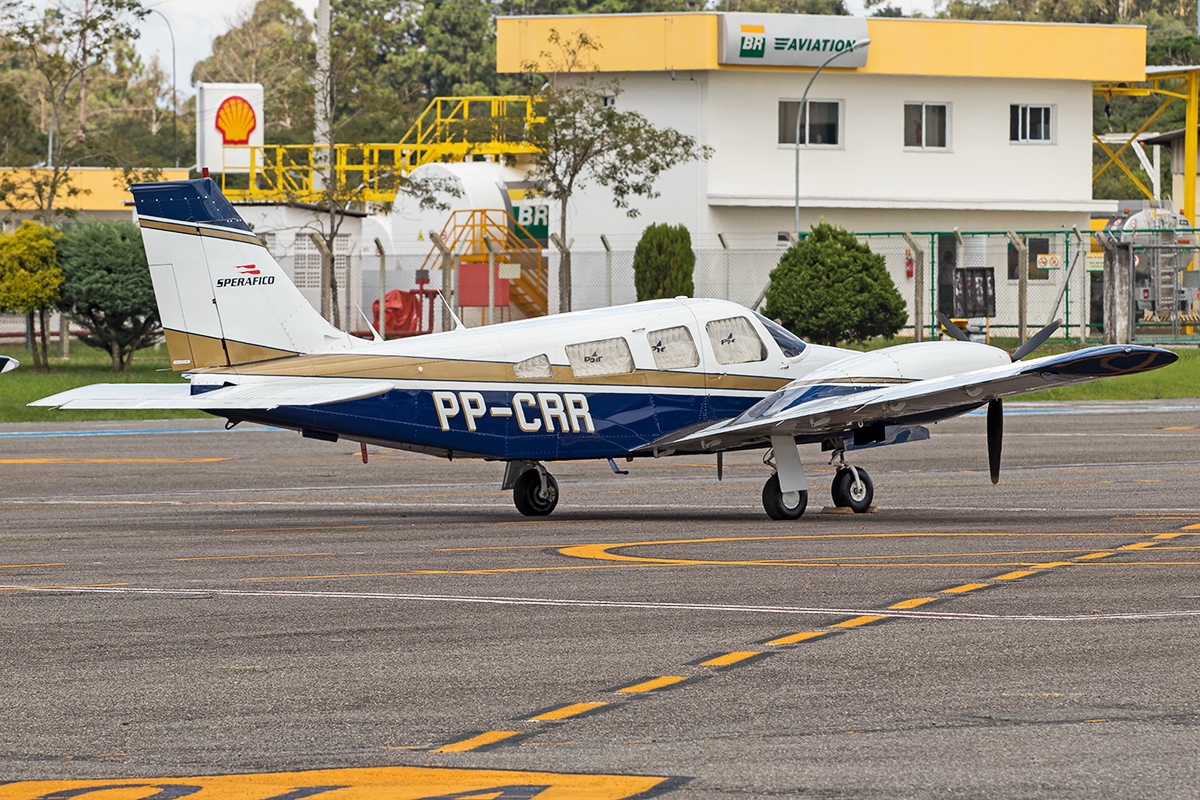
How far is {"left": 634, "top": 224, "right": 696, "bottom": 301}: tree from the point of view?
4688cm

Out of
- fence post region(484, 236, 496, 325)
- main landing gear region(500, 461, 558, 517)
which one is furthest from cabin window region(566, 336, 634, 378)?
fence post region(484, 236, 496, 325)

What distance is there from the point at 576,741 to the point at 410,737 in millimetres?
834

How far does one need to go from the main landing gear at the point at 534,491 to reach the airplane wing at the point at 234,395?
2.20m

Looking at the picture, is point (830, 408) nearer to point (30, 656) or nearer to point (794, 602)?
point (794, 602)

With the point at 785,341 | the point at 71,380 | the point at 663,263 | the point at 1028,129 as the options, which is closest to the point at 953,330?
the point at 785,341

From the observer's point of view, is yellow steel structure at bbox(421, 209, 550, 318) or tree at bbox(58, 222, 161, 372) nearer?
tree at bbox(58, 222, 161, 372)

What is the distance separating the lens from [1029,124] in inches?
2120

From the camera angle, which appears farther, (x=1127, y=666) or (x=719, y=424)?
(x=719, y=424)

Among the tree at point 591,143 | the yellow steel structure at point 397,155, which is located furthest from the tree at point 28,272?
the tree at point 591,143

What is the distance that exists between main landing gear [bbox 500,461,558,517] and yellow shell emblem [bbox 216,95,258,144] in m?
37.4

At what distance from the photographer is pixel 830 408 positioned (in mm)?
17156

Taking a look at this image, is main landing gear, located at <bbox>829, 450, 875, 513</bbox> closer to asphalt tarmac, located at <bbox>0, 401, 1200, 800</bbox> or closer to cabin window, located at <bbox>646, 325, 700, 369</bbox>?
asphalt tarmac, located at <bbox>0, 401, 1200, 800</bbox>

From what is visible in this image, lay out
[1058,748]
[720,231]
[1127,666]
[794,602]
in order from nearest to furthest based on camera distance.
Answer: [1058,748] < [1127,666] < [794,602] < [720,231]

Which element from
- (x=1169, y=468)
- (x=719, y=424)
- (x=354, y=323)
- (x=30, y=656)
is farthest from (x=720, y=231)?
(x=30, y=656)
